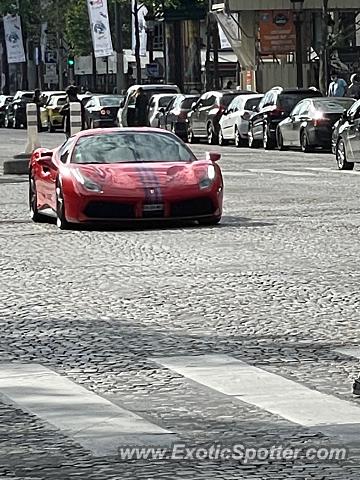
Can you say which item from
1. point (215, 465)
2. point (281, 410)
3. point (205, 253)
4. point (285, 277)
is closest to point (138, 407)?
point (281, 410)

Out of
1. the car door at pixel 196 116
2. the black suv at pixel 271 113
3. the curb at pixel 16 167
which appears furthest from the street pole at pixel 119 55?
the curb at pixel 16 167

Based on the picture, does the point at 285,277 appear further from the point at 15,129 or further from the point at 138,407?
the point at 15,129

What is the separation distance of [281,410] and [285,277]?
5.98 metres

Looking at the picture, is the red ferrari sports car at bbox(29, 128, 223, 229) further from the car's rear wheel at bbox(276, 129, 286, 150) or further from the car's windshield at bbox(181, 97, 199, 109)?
the car's windshield at bbox(181, 97, 199, 109)

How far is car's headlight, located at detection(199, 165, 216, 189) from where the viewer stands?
19.8 m

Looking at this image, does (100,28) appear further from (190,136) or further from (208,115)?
(208,115)

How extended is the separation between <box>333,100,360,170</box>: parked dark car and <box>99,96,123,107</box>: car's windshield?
27.0 m

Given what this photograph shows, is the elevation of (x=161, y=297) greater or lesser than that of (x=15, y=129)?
greater

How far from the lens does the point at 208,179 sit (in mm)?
19875

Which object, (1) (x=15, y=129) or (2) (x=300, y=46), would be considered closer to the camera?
(2) (x=300, y=46)

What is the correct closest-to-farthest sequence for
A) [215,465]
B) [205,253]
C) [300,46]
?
[215,465] < [205,253] < [300,46]

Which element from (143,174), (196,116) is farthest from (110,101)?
(143,174)

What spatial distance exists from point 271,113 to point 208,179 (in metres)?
25.3

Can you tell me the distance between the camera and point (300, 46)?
60.2 m
